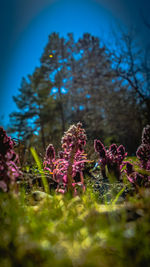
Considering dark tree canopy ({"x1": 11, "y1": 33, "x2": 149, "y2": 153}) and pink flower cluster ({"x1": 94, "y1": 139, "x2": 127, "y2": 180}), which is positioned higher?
dark tree canopy ({"x1": 11, "y1": 33, "x2": 149, "y2": 153})

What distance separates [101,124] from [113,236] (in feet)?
57.1

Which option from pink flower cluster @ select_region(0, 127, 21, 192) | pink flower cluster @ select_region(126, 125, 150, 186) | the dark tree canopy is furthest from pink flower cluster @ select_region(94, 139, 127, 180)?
the dark tree canopy

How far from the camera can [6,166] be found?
1438mm

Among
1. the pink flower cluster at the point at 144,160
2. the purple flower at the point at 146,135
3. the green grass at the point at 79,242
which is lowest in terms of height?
the green grass at the point at 79,242

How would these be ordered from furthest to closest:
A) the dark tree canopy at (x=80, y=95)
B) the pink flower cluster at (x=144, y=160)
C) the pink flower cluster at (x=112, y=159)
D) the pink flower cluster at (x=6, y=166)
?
the dark tree canopy at (x=80, y=95)
the pink flower cluster at (x=112, y=159)
the pink flower cluster at (x=144, y=160)
the pink flower cluster at (x=6, y=166)

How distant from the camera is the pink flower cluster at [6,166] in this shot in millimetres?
1348

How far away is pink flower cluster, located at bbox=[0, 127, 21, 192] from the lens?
4.42 ft

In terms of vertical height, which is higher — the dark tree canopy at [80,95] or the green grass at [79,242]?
the dark tree canopy at [80,95]

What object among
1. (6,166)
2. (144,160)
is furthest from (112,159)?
(6,166)

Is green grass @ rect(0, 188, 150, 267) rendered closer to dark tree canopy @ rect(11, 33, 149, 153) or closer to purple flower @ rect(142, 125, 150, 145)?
purple flower @ rect(142, 125, 150, 145)

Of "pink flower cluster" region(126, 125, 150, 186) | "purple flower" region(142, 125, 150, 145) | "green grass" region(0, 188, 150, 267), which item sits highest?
"purple flower" region(142, 125, 150, 145)

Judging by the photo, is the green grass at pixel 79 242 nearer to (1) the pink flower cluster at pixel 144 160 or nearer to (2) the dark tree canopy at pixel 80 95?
(1) the pink flower cluster at pixel 144 160

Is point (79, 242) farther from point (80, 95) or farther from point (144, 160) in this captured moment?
point (80, 95)

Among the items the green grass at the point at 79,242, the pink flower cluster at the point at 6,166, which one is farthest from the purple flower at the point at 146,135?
the pink flower cluster at the point at 6,166
